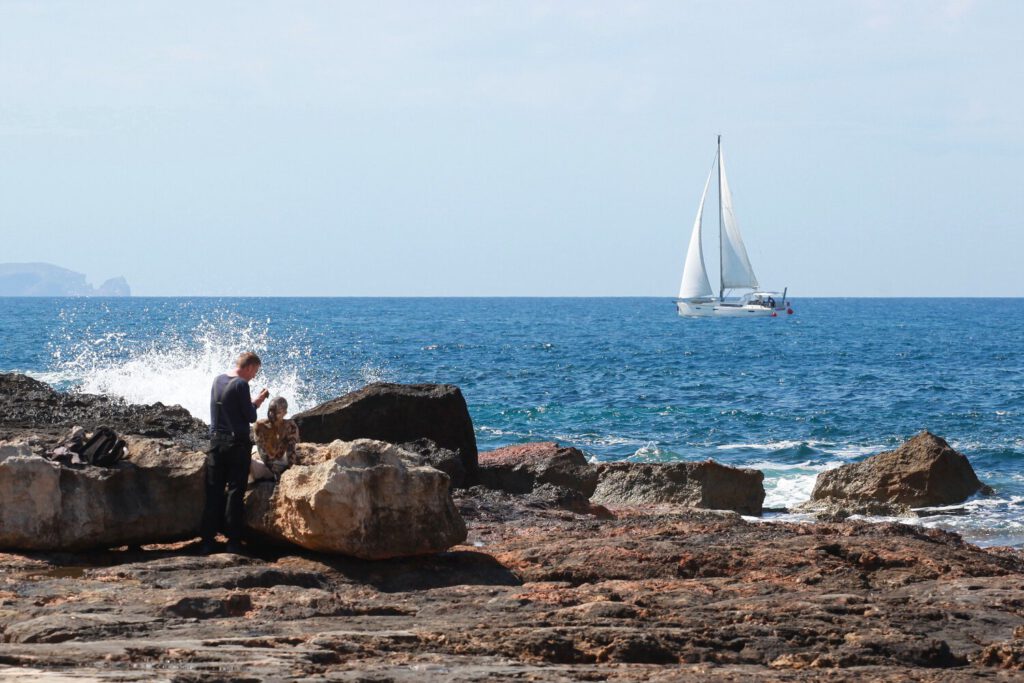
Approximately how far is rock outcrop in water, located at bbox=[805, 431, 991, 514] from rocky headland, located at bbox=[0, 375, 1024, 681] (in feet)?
20.6

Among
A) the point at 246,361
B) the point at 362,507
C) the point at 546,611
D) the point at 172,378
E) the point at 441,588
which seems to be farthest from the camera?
the point at 172,378

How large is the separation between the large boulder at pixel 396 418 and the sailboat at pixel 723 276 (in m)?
74.0

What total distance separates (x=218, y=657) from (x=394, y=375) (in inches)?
1498

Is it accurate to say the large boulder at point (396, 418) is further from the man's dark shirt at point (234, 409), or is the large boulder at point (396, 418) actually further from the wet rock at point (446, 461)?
the man's dark shirt at point (234, 409)

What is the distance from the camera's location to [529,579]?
8.12m

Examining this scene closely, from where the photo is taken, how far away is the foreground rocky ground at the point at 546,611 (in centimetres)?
560

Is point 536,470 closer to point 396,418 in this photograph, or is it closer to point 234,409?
point 396,418

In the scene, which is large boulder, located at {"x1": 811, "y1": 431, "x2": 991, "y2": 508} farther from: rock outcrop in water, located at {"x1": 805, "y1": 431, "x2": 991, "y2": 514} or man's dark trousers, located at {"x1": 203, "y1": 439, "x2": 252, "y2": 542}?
man's dark trousers, located at {"x1": 203, "y1": 439, "x2": 252, "y2": 542}

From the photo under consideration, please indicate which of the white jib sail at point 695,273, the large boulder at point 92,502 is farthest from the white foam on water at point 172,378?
the white jib sail at point 695,273

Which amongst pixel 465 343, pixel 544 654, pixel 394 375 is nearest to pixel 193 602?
pixel 544 654

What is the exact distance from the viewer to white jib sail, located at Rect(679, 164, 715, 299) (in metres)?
87.6

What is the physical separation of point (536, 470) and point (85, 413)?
671 cm

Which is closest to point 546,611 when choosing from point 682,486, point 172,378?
point 682,486

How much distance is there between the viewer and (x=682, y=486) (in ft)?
51.9
